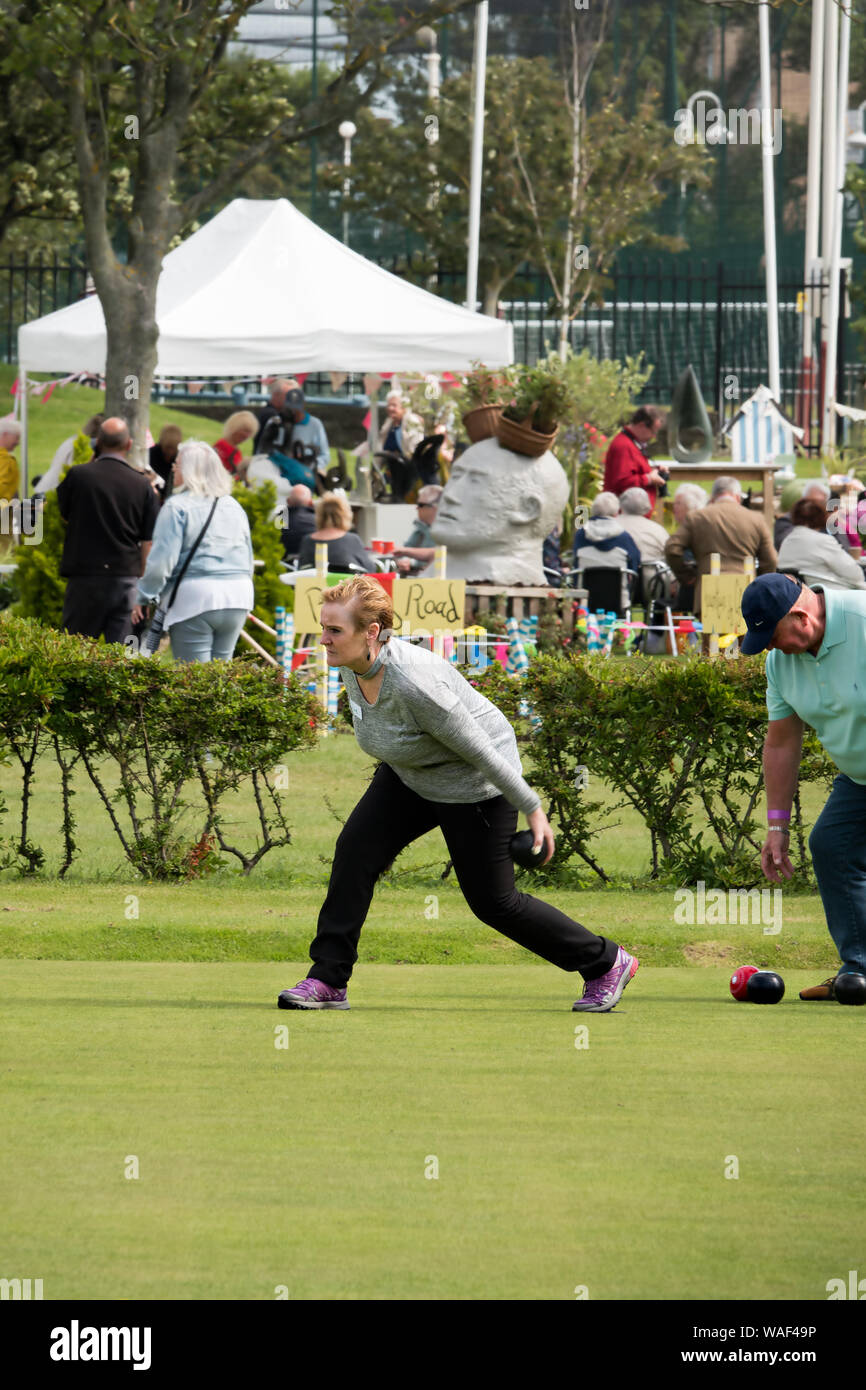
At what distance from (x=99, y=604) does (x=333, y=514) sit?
2.65 meters

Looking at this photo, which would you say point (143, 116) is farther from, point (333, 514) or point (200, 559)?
point (200, 559)

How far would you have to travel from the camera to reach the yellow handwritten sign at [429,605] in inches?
554

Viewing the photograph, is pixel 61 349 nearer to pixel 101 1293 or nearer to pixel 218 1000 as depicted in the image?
pixel 218 1000

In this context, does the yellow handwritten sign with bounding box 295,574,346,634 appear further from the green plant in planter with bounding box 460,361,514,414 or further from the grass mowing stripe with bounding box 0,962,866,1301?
the grass mowing stripe with bounding box 0,962,866,1301

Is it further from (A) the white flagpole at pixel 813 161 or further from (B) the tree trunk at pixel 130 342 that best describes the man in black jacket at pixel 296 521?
(A) the white flagpole at pixel 813 161

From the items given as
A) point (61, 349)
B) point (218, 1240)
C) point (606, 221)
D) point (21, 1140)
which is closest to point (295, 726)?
point (21, 1140)

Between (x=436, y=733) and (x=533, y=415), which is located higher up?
(x=533, y=415)

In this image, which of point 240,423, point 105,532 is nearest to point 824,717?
point 105,532

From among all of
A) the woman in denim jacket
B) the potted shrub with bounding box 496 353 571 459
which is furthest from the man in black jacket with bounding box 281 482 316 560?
the woman in denim jacket

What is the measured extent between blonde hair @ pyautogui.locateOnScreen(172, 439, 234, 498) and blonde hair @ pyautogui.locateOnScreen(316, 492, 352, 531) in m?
3.60

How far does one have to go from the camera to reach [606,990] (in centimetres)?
704

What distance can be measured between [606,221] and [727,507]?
23.1m

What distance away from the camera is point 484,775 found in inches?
262

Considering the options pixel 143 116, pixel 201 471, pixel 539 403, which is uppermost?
pixel 143 116
